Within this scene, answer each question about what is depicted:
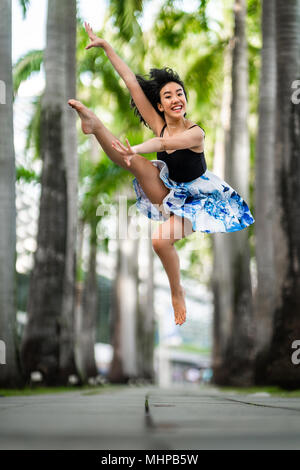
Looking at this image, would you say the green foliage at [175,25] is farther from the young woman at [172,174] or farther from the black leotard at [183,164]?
the black leotard at [183,164]

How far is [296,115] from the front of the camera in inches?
334

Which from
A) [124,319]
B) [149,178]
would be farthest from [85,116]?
[124,319]

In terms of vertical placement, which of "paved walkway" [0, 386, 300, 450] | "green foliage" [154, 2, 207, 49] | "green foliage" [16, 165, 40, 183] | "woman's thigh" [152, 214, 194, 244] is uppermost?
"green foliage" [154, 2, 207, 49]

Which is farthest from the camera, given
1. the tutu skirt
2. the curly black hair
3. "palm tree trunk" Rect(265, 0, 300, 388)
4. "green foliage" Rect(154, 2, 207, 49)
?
"green foliage" Rect(154, 2, 207, 49)

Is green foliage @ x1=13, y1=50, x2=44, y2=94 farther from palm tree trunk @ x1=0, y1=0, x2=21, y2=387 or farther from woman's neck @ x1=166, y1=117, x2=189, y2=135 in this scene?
woman's neck @ x1=166, y1=117, x2=189, y2=135

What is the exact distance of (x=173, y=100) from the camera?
16.3ft

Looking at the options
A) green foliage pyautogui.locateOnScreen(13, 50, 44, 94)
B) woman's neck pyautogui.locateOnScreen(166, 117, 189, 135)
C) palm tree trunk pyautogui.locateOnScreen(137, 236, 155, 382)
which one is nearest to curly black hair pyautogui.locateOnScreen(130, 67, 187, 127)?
woman's neck pyautogui.locateOnScreen(166, 117, 189, 135)

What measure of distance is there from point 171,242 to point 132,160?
0.66 m

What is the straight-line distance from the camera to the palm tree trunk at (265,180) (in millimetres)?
12062

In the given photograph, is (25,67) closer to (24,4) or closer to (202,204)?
(24,4)

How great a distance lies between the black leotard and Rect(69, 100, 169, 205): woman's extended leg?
0.12 meters

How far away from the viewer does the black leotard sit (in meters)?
4.95
